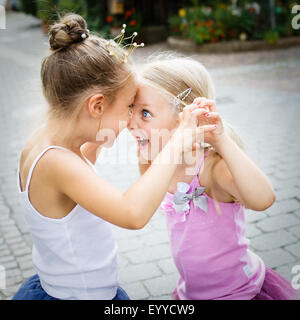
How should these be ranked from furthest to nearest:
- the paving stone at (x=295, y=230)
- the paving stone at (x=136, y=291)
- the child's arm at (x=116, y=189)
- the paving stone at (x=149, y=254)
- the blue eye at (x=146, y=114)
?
the paving stone at (x=295, y=230)
the paving stone at (x=149, y=254)
the paving stone at (x=136, y=291)
the blue eye at (x=146, y=114)
the child's arm at (x=116, y=189)

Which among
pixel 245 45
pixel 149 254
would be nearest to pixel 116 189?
pixel 149 254

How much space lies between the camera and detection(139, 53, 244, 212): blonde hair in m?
1.92

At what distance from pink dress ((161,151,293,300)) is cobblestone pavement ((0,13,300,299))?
2.09 ft

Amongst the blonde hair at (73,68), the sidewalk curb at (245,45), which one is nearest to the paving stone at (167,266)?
the blonde hair at (73,68)

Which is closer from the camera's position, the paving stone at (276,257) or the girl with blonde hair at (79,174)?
the girl with blonde hair at (79,174)

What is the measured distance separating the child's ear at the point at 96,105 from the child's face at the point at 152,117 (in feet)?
1.02

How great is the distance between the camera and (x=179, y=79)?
193 cm

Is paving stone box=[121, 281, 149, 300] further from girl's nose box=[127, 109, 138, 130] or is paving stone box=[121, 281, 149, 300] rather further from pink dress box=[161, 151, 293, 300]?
girl's nose box=[127, 109, 138, 130]

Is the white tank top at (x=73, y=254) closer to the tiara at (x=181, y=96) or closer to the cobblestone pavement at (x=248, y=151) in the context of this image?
the cobblestone pavement at (x=248, y=151)

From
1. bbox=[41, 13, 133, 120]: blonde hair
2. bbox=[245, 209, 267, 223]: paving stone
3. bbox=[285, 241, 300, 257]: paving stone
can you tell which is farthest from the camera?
bbox=[245, 209, 267, 223]: paving stone

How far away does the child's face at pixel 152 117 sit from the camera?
6.27 ft

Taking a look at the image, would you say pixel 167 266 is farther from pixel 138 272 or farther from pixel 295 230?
pixel 295 230

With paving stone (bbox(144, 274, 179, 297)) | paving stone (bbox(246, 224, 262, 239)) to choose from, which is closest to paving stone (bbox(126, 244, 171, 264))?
paving stone (bbox(144, 274, 179, 297))

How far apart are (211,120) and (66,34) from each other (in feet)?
2.22
